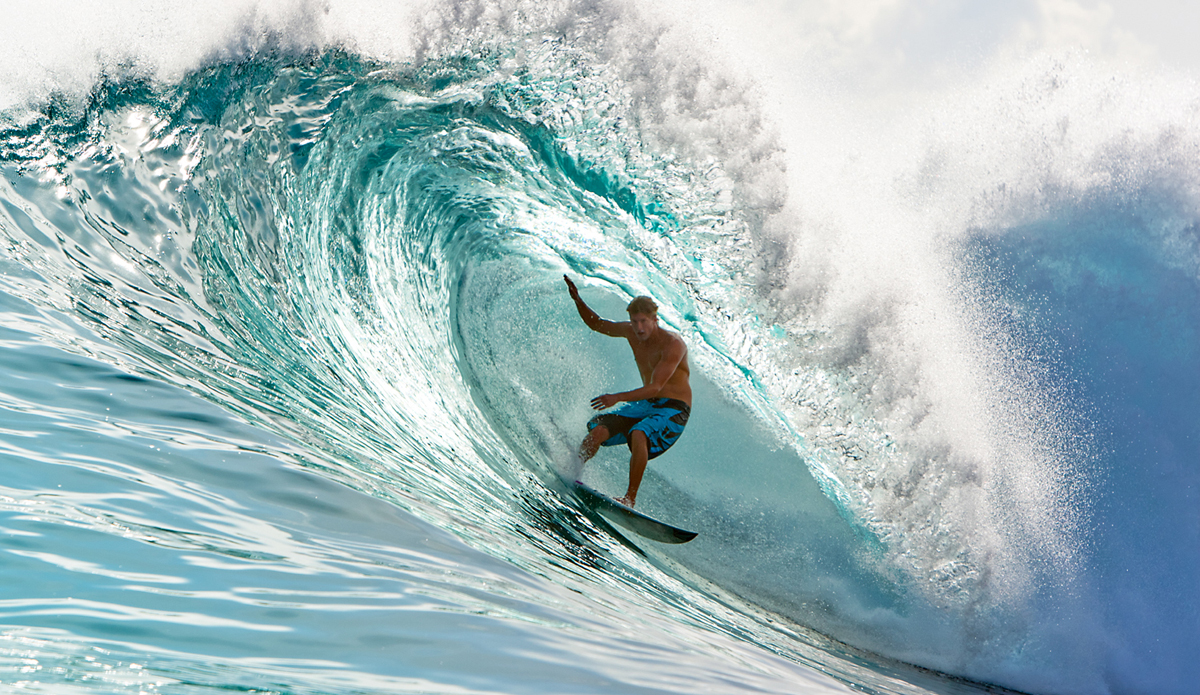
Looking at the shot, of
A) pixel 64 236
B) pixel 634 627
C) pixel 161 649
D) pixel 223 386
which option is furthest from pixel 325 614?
pixel 64 236

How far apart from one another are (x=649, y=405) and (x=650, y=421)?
0.10 meters

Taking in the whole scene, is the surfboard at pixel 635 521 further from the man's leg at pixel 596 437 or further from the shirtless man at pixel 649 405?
the man's leg at pixel 596 437

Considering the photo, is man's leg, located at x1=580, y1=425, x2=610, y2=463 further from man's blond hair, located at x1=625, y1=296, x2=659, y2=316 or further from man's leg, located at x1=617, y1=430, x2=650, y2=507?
man's blond hair, located at x1=625, y1=296, x2=659, y2=316

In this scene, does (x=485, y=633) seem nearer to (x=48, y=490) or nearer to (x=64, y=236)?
(x=48, y=490)

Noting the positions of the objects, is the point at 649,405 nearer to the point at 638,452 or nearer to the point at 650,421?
the point at 650,421

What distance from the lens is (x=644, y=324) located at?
3961 millimetres

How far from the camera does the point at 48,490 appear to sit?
210cm

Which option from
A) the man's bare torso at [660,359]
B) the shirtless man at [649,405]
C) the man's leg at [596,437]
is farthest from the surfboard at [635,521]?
the man's bare torso at [660,359]

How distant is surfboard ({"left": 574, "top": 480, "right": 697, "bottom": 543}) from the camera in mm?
3795

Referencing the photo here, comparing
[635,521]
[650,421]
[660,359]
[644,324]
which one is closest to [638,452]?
[650,421]

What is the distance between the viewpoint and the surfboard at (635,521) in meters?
3.79

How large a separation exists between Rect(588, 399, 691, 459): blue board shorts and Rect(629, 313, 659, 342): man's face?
0.40 m

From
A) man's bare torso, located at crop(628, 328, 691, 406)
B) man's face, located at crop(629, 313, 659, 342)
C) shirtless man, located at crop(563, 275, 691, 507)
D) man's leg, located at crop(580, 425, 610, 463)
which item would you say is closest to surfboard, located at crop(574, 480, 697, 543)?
shirtless man, located at crop(563, 275, 691, 507)

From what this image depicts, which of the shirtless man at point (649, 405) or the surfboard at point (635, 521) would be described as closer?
the surfboard at point (635, 521)
